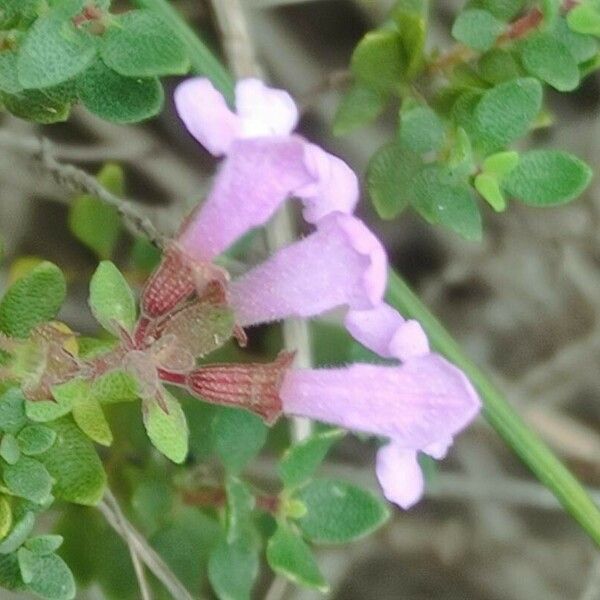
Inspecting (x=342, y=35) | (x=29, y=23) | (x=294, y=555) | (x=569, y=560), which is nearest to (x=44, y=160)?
(x=29, y=23)

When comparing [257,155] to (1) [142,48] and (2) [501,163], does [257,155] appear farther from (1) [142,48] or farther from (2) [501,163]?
(2) [501,163]

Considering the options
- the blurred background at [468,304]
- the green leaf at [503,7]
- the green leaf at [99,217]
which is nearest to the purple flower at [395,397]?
the green leaf at [503,7]

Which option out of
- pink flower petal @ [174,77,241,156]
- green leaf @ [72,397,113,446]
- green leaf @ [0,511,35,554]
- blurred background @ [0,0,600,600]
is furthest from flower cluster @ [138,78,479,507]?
blurred background @ [0,0,600,600]

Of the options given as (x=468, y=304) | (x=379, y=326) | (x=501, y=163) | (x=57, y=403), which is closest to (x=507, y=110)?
(x=501, y=163)

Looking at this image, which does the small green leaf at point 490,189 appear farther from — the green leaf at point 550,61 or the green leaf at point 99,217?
the green leaf at point 99,217

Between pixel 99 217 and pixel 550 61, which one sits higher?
pixel 550 61

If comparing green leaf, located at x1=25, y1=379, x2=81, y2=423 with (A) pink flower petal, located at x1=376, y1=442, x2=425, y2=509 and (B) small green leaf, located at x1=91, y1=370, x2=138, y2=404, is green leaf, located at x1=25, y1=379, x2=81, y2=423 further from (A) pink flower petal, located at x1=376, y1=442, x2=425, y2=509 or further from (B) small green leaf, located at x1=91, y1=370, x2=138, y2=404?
(A) pink flower petal, located at x1=376, y1=442, x2=425, y2=509
